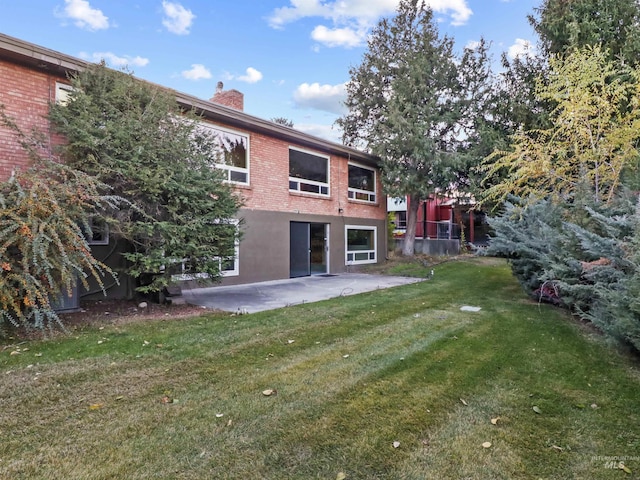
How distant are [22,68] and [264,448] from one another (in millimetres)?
8652

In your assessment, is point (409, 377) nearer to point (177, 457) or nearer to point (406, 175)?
point (177, 457)

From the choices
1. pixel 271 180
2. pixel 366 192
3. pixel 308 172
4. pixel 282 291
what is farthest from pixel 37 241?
pixel 366 192

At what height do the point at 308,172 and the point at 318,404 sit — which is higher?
the point at 308,172

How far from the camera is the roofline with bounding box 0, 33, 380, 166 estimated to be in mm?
6973

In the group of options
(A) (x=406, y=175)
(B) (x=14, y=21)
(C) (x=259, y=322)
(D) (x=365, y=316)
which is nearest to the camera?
(C) (x=259, y=322)

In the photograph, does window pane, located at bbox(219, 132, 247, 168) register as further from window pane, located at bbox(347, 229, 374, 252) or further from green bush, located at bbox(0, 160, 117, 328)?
window pane, located at bbox(347, 229, 374, 252)

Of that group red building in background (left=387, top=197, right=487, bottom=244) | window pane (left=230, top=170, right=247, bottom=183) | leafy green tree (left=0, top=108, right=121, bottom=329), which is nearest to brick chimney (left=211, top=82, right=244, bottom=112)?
window pane (left=230, top=170, right=247, bottom=183)

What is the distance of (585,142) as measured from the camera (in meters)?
7.56

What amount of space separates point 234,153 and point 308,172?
327 cm

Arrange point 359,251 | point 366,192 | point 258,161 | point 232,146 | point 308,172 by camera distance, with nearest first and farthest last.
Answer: point 232,146
point 258,161
point 308,172
point 359,251
point 366,192

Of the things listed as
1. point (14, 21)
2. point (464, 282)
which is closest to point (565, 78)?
point (464, 282)

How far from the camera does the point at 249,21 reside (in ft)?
44.2

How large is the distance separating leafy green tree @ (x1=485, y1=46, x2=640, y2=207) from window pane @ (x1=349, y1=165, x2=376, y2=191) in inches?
Answer: 312

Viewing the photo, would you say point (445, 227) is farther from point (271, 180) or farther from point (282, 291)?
point (282, 291)
